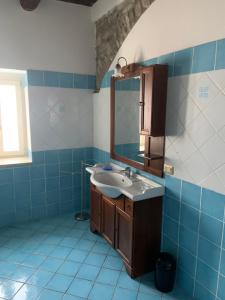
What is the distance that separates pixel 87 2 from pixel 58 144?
1.89m

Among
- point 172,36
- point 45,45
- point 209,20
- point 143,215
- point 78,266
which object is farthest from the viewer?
point 45,45

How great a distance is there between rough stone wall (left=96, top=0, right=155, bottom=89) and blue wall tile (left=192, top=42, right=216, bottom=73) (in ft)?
2.63

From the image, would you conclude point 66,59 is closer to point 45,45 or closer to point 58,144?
point 45,45

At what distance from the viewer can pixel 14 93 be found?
3.14 meters

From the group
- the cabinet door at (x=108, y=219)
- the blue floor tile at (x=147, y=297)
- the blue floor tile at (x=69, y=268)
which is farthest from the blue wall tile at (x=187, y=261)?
the blue floor tile at (x=69, y=268)

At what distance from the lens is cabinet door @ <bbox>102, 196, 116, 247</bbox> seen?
2.39 metres

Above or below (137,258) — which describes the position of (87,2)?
above

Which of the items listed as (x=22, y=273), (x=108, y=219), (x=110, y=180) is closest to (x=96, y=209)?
(x=108, y=219)

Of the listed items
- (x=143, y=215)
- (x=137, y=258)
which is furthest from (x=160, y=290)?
(x=143, y=215)

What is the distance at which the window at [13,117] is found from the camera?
3.09 metres

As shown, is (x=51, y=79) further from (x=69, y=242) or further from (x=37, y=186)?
(x=69, y=242)

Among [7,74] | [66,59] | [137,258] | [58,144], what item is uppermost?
[66,59]

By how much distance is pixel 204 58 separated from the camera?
5.41 feet

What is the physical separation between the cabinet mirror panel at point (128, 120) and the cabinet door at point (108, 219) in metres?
0.54
